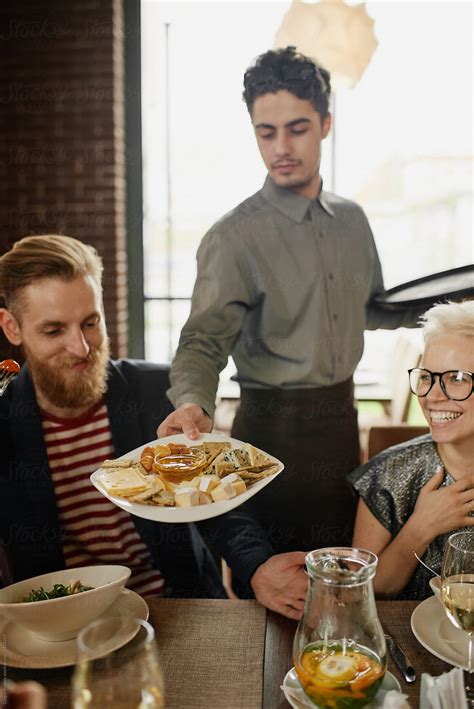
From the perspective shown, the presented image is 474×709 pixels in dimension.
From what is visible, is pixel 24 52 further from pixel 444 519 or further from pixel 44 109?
pixel 444 519

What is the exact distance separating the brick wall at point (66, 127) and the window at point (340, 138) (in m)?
0.09

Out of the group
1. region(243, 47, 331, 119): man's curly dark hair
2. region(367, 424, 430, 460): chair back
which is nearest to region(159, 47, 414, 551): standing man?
region(243, 47, 331, 119): man's curly dark hair

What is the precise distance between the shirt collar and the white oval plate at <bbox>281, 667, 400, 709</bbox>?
3.88 ft

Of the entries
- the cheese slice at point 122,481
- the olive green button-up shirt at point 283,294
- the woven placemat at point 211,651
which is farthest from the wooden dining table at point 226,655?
the olive green button-up shirt at point 283,294

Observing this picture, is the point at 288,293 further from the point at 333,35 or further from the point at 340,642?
the point at 340,642

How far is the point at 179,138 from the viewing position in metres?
1.93

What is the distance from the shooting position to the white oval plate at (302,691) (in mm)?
930

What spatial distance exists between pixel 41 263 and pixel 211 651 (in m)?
1.01

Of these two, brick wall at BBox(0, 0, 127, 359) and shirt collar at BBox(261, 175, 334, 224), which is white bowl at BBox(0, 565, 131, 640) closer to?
brick wall at BBox(0, 0, 127, 359)

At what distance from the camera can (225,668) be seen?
1.07 metres

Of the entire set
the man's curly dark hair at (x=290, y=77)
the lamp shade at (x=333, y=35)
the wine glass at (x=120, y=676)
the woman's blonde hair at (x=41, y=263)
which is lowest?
the wine glass at (x=120, y=676)

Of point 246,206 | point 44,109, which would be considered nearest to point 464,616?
point 246,206

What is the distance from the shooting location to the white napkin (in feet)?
2.72

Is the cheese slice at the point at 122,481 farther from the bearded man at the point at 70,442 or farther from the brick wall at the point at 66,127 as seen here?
the brick wall at the point at 66,127
